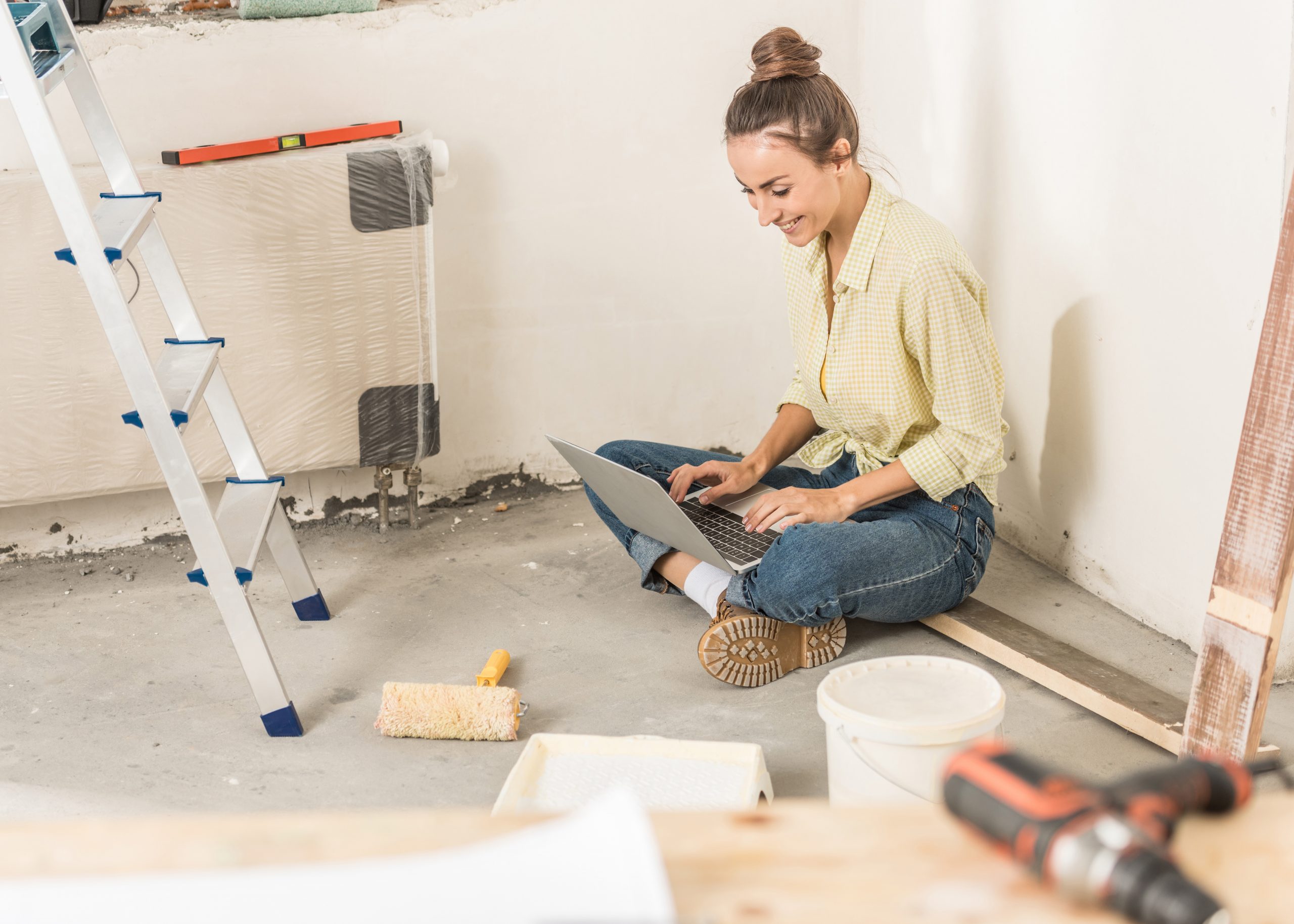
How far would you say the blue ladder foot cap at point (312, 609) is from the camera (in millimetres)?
1988

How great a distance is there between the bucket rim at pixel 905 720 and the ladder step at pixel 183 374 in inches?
35.7

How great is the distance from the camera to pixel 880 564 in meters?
1.66

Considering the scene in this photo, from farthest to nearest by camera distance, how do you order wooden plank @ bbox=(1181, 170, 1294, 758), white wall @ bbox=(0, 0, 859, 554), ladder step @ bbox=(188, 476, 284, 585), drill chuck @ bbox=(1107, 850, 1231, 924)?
white wall @ bbox=(0, 0, 859, 554)
ladder step @ bbox=(188, 476, 284, 585)
wooden plank @ bbox=(1181, 170, 1294, 758)
drill chuck @ bbox=(1107, 850, 1231, 924)

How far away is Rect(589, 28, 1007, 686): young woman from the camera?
162cm

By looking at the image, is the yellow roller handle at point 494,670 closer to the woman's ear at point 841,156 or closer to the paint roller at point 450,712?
the paint roller at point 450,712

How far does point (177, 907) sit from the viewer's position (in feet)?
1.69

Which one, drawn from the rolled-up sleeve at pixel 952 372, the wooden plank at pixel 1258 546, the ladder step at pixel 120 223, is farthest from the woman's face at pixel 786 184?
the ladder step at pixel 120 223

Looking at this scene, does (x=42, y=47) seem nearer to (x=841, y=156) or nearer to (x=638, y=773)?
(x=841, y=156)

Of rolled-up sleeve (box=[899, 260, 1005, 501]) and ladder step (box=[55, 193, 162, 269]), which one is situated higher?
ladder step (box=[55, 193, 162, 269])

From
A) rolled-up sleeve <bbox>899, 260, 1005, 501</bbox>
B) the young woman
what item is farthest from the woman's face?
rolled-up sleeve <bbox>899, 260, 1005, 501</bbox>

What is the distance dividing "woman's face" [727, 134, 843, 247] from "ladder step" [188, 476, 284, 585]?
2.83 ft

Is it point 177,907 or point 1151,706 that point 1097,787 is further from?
point 1151,706

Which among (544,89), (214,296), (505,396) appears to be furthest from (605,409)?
(214,296)

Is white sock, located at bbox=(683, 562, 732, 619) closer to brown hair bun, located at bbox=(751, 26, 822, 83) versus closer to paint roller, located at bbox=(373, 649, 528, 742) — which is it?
paint roller, located at bbox=(373, 649, 528, 742)
